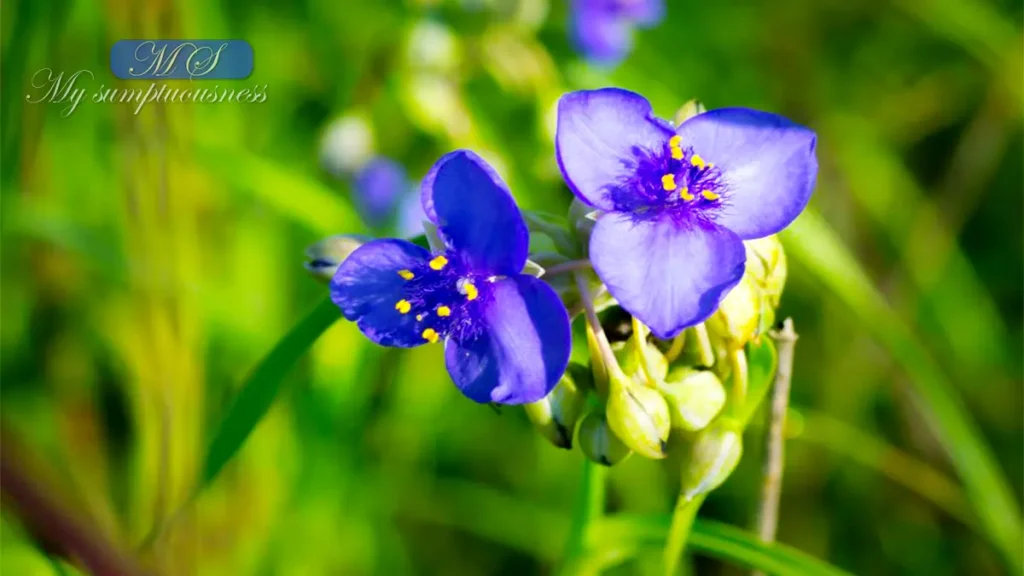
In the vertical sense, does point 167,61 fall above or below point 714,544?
above

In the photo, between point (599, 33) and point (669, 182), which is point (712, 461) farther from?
point (599, 33)

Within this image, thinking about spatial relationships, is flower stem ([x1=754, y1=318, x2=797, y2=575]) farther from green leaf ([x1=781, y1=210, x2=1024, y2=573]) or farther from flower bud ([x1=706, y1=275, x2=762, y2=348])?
green leaf ([x1=781, y1=210, x2=1024, y2=573])

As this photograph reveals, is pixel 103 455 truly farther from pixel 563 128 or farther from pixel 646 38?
pixel 646 38

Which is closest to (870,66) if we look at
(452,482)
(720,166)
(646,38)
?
(646,38)

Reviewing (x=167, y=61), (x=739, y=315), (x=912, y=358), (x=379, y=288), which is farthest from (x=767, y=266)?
(x=167, y=61)

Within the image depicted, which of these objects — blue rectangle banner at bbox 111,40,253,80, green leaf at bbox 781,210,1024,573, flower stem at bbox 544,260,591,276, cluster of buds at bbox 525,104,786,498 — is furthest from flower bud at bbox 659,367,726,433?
blue rectangle banner at bbox 111,40,253,80

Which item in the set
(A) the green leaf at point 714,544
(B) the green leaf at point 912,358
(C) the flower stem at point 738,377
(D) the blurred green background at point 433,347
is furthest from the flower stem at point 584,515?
(B) the green leaf at point 912,358

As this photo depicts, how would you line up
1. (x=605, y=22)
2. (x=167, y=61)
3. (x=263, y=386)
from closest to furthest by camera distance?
(x=263, y=386), (x=167, y=61), (x=605, y=22)

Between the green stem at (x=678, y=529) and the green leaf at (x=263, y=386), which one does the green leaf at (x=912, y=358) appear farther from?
the green leaf at (x=263, y=386)
